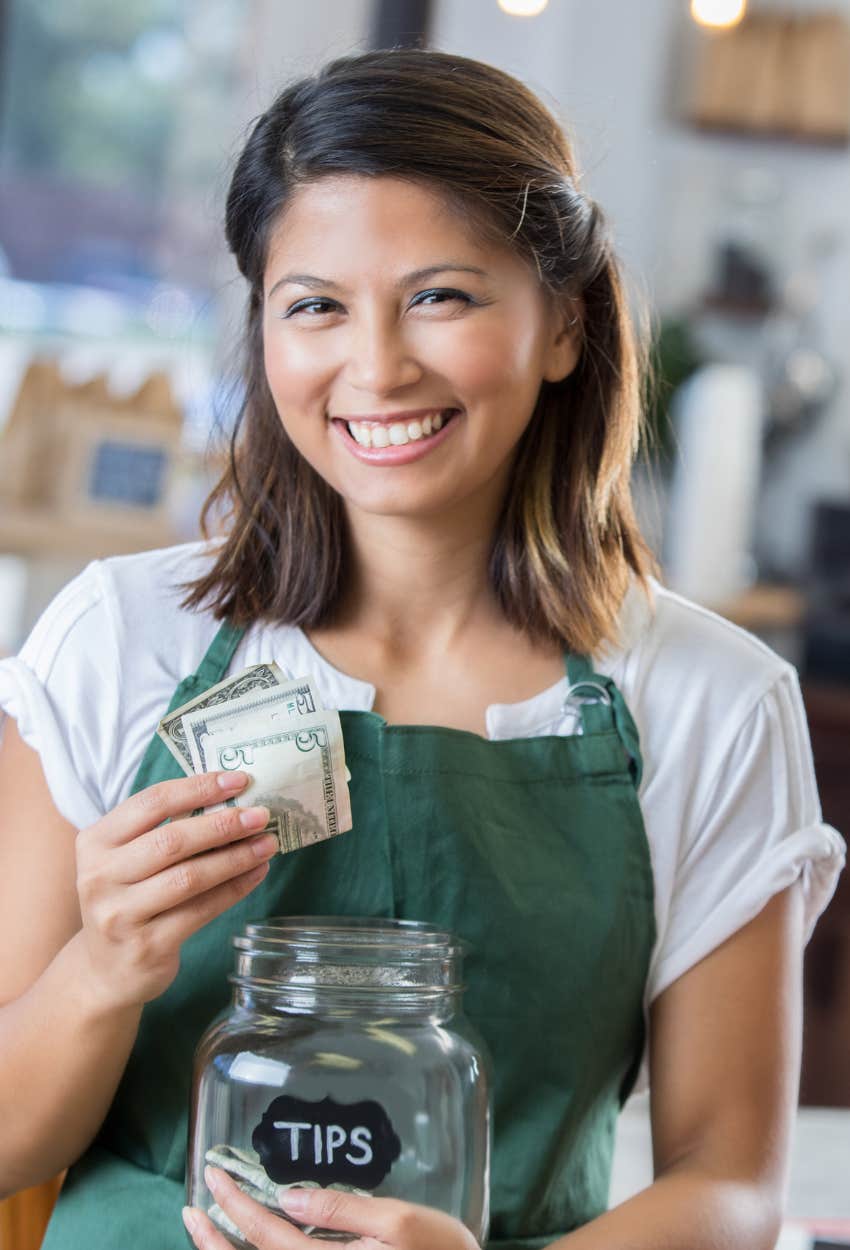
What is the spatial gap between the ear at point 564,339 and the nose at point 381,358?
7.9 inches

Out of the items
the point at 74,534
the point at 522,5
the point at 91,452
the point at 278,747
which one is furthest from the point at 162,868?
the point at 522,5

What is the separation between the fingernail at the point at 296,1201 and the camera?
1.04m

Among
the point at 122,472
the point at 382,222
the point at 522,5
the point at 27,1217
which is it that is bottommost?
the point at 27,1217

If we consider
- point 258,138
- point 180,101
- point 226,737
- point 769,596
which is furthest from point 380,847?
point 180,101

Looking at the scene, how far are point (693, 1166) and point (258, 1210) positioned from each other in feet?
1.40

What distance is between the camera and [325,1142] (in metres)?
1.10

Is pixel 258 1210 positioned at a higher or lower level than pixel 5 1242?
higher

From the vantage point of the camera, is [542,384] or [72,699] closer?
[72,699]

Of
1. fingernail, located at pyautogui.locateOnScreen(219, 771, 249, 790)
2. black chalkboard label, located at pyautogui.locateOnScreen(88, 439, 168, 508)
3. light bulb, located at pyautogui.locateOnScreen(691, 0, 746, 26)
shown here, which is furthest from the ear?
light bulb, located at pyautogui.locateOnScreen(691, 0, 746, 26)

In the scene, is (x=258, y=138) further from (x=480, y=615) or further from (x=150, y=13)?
(x=150, y=13)

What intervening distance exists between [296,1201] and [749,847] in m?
0.55

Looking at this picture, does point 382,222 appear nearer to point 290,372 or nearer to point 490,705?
point 290,372

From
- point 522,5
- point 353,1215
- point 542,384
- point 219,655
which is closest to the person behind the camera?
point 353,1215

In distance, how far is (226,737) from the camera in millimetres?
1186
